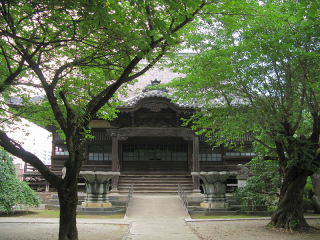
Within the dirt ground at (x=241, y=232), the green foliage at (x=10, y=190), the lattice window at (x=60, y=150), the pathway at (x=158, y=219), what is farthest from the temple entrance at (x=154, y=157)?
the dirt ground at (x=241, y=232)

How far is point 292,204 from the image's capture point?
9133mm

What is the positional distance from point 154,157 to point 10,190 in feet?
31.7

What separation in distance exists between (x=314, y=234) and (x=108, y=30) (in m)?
7.69

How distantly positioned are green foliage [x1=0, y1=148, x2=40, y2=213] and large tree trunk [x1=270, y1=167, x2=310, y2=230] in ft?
31.3

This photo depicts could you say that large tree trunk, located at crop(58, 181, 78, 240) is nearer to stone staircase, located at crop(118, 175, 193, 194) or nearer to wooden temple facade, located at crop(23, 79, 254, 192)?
stone staircase, located at crop(118, 175, 193, 194)

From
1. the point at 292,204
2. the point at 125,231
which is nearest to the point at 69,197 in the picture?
the point at 125,231

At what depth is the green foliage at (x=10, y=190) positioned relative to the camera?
39.0 ft

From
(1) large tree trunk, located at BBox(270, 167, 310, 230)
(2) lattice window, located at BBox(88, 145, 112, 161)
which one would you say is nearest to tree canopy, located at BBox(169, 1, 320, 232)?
(1) large tree trunk, located at BBox(270, 167, 310, 230)

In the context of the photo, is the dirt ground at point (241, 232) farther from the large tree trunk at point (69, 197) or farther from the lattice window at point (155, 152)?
the lattice window at point (155, 152)

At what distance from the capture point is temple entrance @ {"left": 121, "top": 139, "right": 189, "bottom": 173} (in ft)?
65.1

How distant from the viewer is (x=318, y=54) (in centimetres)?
736

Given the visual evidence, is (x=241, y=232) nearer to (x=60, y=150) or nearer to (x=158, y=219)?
(x=158, y=219)

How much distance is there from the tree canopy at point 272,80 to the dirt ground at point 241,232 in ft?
1.62

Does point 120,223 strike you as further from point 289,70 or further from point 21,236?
point 289,70
